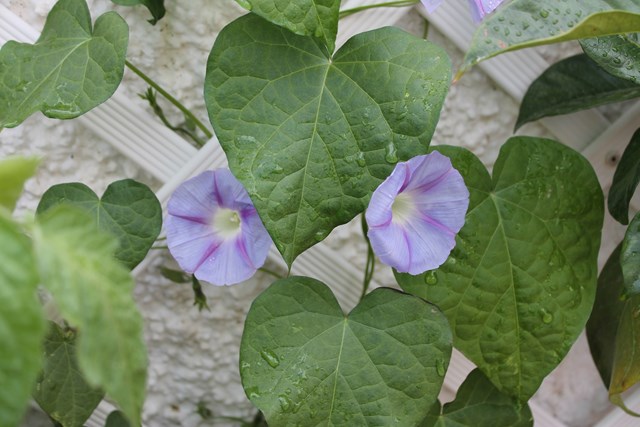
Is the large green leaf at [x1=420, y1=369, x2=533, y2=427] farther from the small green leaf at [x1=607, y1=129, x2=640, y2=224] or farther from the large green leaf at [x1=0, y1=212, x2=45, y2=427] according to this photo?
the large green leaf at [x1=0, y1=212, x2=45, y2=427]

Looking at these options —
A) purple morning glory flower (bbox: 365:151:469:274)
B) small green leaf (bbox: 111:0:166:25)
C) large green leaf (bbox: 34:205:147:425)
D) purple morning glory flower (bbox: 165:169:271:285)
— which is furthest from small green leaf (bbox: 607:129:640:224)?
large green leaf (bbox: 34:205:147:425)

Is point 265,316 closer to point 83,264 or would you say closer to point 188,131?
point 188,131

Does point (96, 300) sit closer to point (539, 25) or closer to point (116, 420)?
point (539, 25)

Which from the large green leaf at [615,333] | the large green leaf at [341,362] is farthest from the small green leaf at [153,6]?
the large green leaf at [615,333]

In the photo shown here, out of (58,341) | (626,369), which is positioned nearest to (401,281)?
(626,369)

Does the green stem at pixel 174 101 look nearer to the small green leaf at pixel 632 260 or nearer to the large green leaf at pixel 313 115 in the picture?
the large green leaf at pixel 313 115

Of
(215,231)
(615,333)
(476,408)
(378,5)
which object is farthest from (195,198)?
(615,333)
